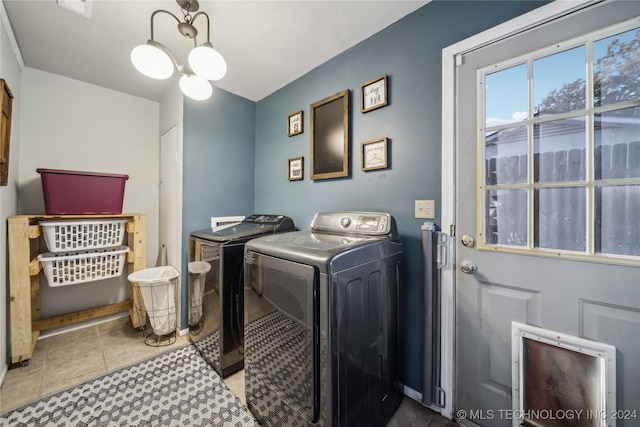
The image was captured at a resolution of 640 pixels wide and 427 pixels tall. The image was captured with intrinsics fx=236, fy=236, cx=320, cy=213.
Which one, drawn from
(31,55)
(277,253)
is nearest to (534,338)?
(277,253)

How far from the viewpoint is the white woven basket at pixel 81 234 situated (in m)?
1.96

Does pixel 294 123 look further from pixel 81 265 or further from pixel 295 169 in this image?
pixel 81 265

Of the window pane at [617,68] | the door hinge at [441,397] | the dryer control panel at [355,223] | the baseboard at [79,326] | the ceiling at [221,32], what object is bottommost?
the baseboard at [79,326]

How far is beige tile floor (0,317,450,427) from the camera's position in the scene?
1.45m

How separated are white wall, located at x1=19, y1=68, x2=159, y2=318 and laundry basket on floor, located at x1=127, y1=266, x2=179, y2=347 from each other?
0.76 metres

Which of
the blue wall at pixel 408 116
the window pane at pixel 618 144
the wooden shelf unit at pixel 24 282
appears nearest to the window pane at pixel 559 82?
the window pane at pixel 618 144

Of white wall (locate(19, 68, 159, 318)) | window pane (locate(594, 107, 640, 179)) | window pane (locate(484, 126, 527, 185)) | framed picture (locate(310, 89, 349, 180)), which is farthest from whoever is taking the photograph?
white wall (locate(19, 68, 159, 318))

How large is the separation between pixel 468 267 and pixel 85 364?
9.40 feet

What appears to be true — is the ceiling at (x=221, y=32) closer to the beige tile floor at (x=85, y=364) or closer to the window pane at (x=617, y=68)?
the window pane at (x=617, y=68)

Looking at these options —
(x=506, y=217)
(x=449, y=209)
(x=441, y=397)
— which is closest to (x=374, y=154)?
(x=449, y=209)

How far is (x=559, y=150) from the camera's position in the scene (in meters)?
1.09

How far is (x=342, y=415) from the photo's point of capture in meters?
1.05

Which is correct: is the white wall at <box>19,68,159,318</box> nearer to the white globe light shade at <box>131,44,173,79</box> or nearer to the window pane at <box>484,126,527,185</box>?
the white globe light shade at <box>131,44,173,79</box>

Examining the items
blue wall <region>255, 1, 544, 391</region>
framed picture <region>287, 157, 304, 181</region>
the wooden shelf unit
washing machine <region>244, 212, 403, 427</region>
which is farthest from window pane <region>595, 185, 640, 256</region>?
the wooden shelf unit
